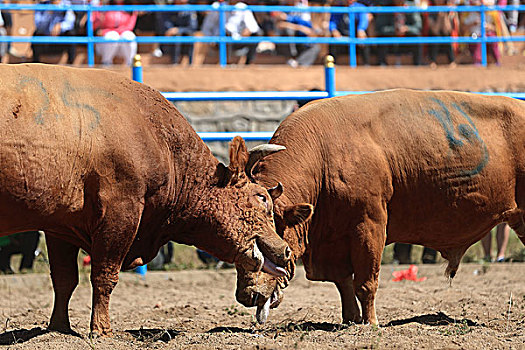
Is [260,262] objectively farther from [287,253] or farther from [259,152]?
[259,152]

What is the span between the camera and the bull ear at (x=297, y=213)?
18.4 ft

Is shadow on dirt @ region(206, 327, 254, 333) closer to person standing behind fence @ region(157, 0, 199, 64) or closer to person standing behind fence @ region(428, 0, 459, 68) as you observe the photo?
person standing behind fence @ region(157, 0, 199, 64)

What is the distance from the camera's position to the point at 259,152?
18.6 ft

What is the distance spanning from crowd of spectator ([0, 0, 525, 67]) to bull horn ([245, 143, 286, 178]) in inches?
239

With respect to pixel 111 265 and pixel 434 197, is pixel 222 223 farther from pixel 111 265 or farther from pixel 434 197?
pixel 434 197

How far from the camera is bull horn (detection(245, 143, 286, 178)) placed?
222 inches

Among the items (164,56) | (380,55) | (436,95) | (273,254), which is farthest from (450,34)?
(273,254)

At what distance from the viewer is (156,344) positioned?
517 cm

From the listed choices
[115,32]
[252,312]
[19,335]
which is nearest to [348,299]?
[252,312]

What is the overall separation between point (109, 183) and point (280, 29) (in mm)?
8242

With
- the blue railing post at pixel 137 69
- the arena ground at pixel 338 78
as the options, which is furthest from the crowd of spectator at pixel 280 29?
the blue railing post at pixel 137 69

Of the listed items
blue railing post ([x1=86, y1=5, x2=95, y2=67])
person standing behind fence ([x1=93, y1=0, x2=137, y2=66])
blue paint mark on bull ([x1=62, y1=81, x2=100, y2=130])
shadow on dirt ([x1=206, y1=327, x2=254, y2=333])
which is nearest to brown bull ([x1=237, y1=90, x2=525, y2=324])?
shadow on dirt ([x1=206, y1=327, x2=254, y2=333])

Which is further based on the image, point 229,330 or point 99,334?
point 229,330

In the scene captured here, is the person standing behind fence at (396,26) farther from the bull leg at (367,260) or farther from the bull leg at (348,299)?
the bull leg at (367,260)
